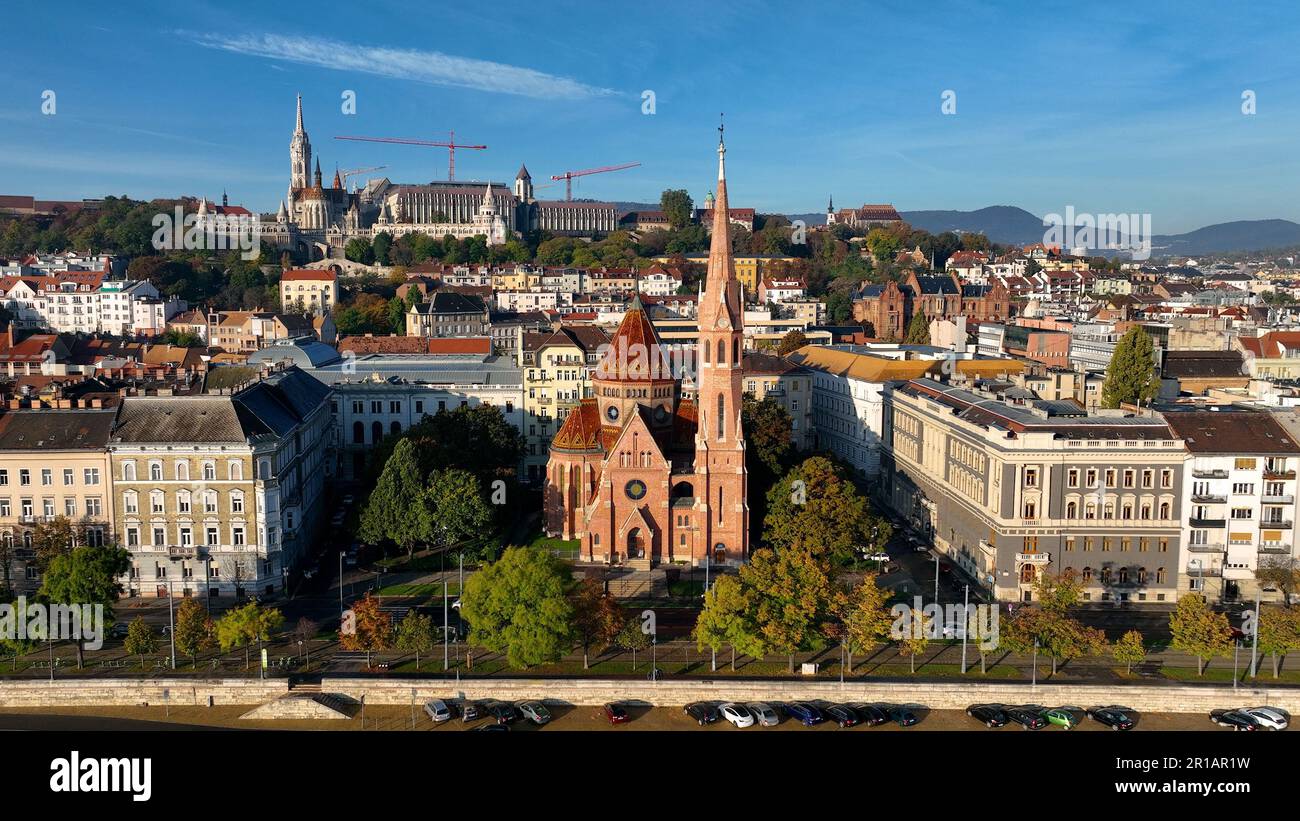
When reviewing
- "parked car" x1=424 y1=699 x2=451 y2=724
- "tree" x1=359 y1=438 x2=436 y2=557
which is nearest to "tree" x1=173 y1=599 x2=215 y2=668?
"parked car" x1=424 y1=699 x2=451 y2=724

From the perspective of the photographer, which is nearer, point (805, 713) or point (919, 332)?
point (805, 713)

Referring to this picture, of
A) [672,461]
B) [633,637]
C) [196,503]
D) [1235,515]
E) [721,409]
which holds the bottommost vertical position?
[633,637]

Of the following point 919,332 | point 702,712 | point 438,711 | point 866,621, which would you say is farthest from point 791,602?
point 919,332

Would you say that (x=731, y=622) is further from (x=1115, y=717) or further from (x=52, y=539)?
(x=52, y=539)

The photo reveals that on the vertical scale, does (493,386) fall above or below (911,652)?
above

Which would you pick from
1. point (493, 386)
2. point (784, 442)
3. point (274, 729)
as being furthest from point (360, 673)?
point (493, 386)

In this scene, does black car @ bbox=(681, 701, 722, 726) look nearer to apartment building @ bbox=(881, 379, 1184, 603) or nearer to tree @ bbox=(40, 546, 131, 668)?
apartment building @ bbox=(881, 379, 1184, 603)

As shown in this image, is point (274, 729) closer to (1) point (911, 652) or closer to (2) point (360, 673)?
(2) point (360, 673)

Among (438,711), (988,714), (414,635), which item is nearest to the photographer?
(988,714)
